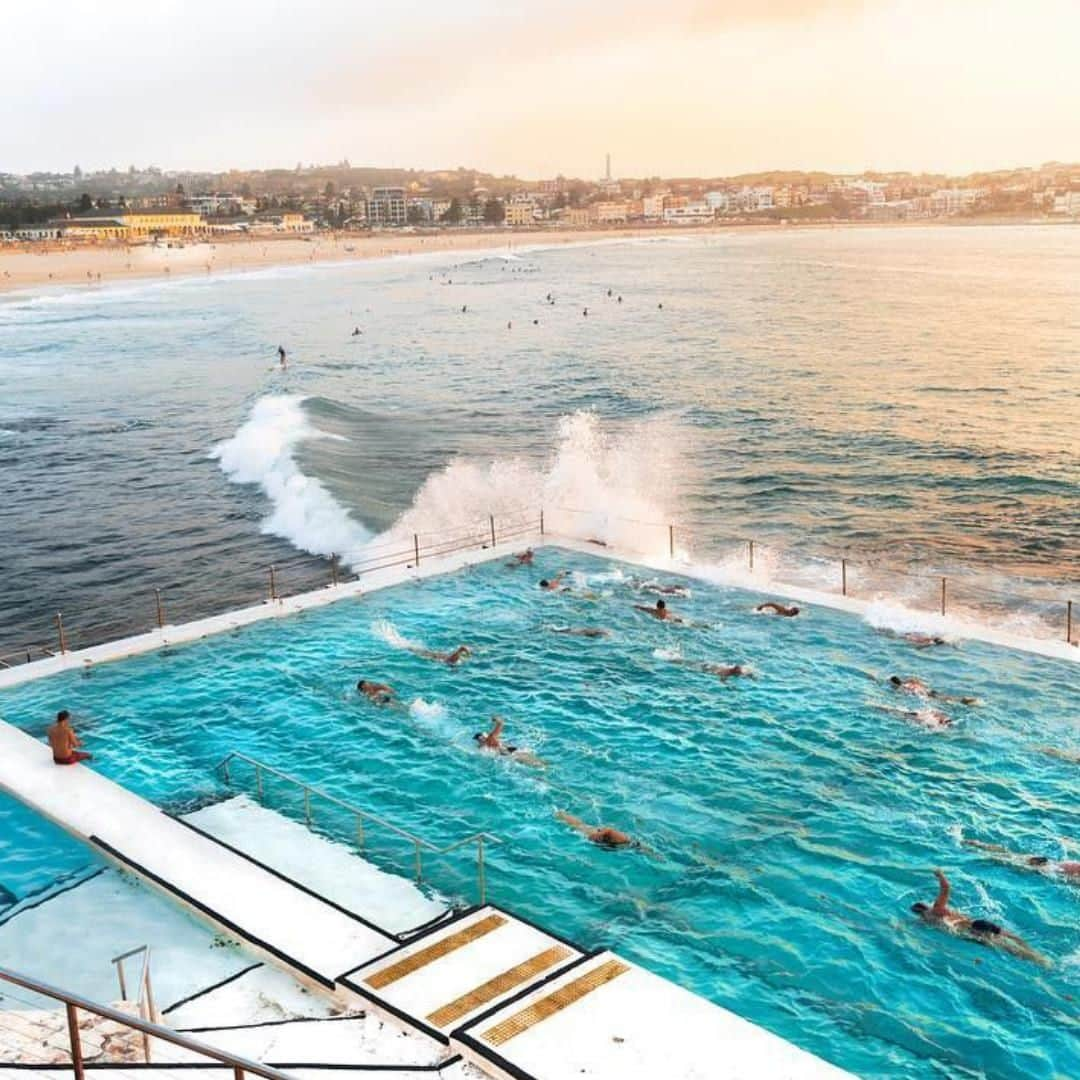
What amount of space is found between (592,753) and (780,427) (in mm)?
38679

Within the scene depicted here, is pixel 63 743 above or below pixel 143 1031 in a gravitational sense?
below

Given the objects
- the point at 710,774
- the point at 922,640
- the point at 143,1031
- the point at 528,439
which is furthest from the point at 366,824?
the point at 528,439

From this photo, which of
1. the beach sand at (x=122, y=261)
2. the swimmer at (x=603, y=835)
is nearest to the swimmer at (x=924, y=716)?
the swimmer at (x=603, y=835)

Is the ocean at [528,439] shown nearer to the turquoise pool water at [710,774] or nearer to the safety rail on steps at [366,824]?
the turquoise pool water at [710,774]

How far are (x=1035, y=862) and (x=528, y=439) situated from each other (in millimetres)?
37872

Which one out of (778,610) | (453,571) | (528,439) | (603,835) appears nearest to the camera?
(603,835)

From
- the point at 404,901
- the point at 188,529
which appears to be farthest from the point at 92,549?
the point at 404,901

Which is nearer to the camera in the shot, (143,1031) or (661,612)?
(143,1031)

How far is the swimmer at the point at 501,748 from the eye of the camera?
16.6 m

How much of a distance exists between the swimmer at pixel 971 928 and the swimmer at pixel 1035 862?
1.25 m

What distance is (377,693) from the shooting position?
18812mm

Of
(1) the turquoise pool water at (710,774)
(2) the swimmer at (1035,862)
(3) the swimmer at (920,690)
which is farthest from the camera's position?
(3) the swimmer at (920,690)

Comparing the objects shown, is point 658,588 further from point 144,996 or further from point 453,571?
point 144,996

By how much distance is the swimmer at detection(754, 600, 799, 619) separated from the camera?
22031 mm
